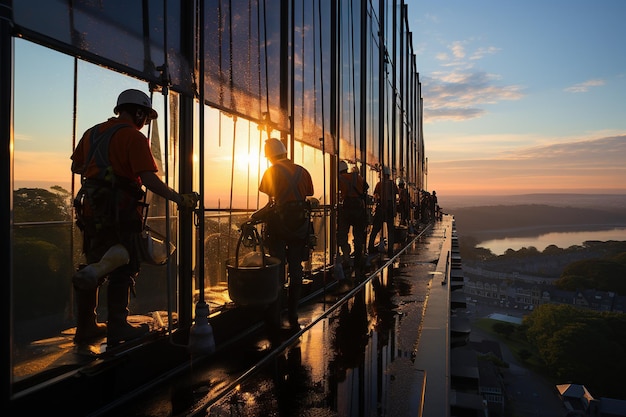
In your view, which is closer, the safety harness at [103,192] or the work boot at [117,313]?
the safety harness at [103,192]

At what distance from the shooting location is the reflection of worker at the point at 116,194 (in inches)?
115

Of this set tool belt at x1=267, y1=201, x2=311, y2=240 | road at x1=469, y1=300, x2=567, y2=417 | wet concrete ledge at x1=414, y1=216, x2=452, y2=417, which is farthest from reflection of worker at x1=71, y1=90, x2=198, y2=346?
road at x1=469, y1=300, x2=567, y2=417

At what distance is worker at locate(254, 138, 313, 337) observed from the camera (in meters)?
4.88

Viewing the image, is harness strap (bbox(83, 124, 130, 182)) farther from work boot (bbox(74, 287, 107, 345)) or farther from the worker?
the worker

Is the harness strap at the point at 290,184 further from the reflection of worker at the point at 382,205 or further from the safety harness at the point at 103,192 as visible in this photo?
the reflection of worker at the point at 382,205

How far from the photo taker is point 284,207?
4879mm

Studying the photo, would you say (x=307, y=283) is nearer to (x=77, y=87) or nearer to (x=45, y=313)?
(x=45, y=313)

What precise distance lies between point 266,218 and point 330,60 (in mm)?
5324

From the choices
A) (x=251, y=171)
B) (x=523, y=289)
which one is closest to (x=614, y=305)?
(x=523, y=289)

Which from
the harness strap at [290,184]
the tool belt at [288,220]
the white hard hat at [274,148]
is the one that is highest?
the white hard hat at [274,148]

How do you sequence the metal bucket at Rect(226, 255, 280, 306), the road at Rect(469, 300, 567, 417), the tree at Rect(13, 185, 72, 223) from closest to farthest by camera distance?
the tree at Rect(13, 185, 72, 223)
the metal bucket at Rect(226, 255, 280, 306)
the road at Rect(469, 300, 567, 417)

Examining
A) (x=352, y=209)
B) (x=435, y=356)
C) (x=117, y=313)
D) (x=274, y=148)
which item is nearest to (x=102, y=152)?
(x=117, y=313)

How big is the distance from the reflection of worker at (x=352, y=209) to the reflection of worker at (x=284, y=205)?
3963 millimetres

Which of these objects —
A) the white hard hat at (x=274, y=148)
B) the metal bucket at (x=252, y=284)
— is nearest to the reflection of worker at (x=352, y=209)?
the white hard hat at (x=274, y=148)
